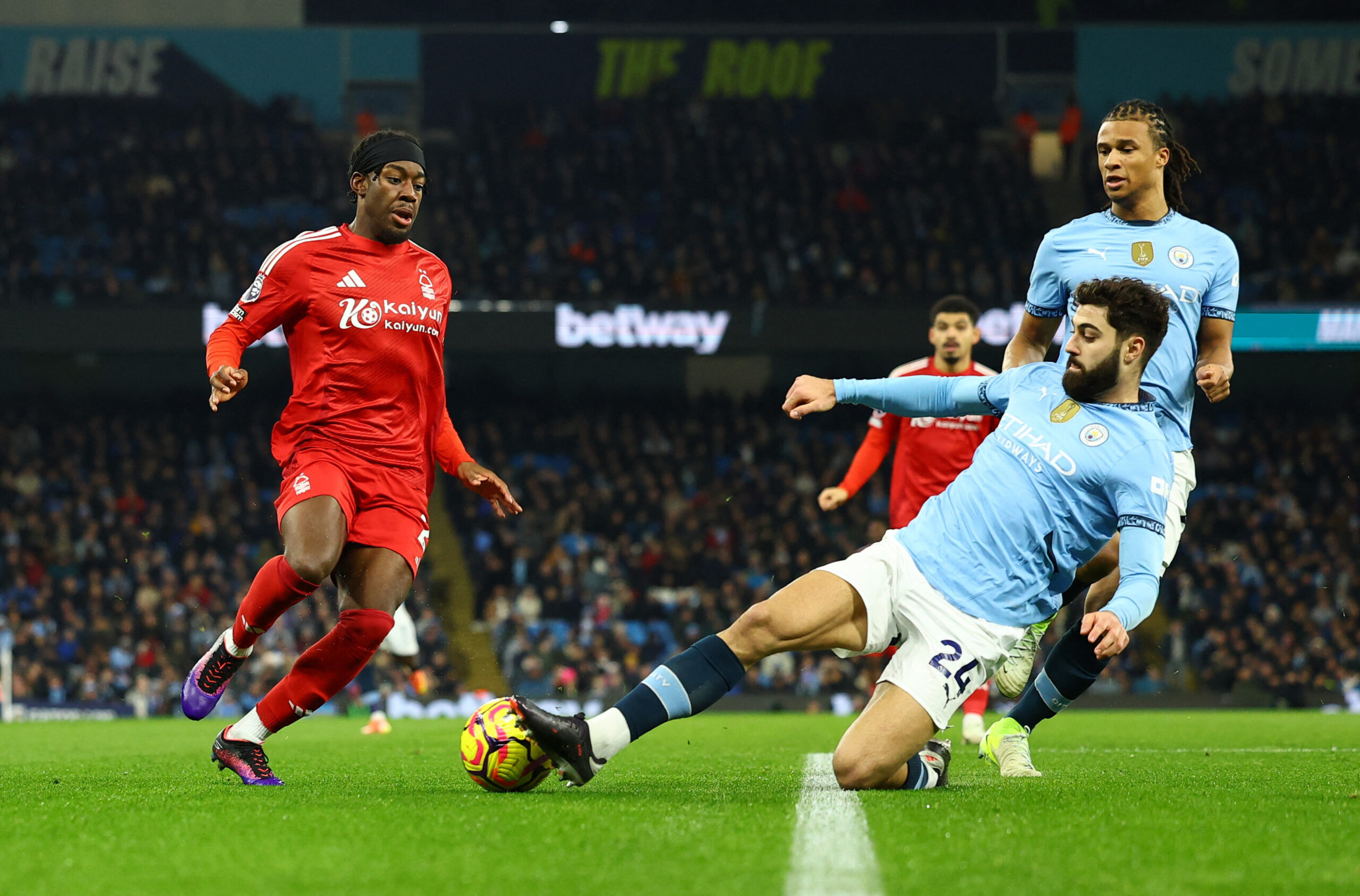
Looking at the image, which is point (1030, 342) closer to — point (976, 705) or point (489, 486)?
point (489, 486)

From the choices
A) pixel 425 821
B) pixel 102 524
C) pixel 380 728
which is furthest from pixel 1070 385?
pixel 102 524

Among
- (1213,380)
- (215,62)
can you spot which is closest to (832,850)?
(1213,380)

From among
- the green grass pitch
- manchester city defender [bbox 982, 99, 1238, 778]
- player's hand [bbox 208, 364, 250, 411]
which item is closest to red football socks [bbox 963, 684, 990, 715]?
the green grass pitch

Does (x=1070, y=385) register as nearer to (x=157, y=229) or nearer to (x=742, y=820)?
(x=742, y=820)

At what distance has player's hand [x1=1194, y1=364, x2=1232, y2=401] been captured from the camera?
498cm

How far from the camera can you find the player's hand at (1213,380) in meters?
4.98

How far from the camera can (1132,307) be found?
4500mm

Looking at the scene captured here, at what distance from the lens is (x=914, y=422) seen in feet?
27.9

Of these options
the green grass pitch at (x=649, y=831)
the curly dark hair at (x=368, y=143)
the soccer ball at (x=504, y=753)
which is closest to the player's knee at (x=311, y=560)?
the green grass pitch at (x=649, y=831)

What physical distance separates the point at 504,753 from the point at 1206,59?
26.1 m

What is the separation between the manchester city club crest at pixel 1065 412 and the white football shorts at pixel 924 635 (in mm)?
638

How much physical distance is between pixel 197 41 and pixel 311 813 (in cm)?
2562

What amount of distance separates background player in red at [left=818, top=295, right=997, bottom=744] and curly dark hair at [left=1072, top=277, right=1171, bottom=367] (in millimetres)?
3526

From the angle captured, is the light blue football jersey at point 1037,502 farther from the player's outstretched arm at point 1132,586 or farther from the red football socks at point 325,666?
the red football socks at point 325,666
